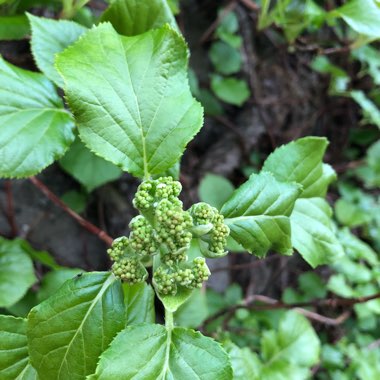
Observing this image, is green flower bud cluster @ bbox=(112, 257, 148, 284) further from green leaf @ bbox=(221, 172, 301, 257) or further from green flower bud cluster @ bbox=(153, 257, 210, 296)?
green leaf @ bbox=(221, 172, 301, 257)

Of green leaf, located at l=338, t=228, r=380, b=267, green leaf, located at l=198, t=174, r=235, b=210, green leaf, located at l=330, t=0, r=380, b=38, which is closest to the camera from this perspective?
green leaf, located at l=330, t=0, r=380, b=38

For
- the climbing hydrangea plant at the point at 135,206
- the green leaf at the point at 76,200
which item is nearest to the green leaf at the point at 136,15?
the climbing hydrangea plant at the point at 135,206

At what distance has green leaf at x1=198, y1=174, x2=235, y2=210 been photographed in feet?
6.76

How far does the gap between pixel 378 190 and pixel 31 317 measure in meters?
2.31

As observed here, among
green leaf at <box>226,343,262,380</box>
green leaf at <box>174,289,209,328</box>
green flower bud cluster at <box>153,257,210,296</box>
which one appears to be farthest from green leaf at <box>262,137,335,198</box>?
green leaf at <box>174,289,209,328</box>

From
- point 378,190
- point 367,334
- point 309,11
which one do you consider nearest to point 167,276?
point 309,11

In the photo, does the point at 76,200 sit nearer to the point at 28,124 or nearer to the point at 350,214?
the point at 28,124

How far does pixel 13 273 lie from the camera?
4.42 feet

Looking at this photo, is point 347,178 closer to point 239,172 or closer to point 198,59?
point 239,172

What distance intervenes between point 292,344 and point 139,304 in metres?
0.95

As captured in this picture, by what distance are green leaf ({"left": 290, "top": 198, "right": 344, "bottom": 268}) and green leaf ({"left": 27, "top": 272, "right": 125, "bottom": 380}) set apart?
53 centimetres

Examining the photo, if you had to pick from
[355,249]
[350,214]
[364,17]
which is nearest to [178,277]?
[364,17]

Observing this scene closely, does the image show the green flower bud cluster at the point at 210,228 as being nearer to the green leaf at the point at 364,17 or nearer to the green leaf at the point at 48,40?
the green leaf at the point at 48,40

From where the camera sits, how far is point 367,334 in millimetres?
2348
